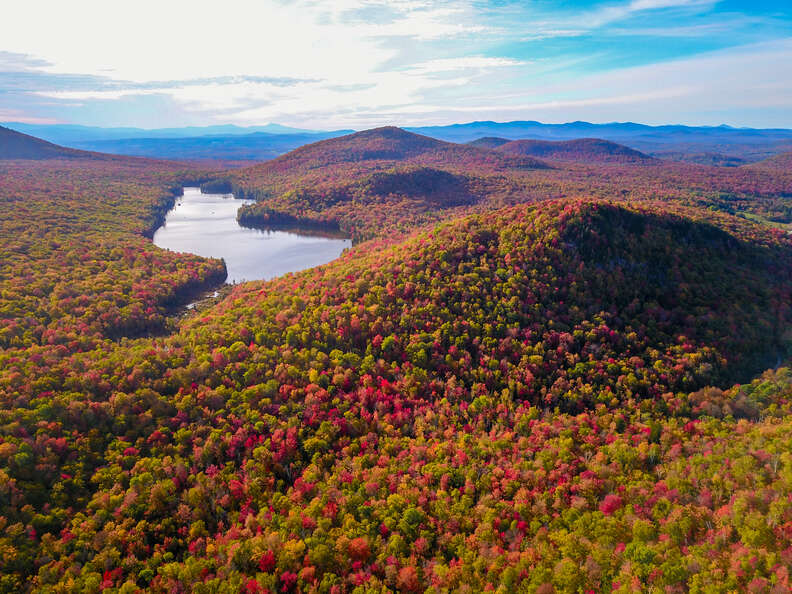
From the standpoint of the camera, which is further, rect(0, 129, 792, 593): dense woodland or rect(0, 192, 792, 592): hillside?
rect(0, 192, 792, 592): hillside

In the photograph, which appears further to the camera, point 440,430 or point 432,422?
point 432,422

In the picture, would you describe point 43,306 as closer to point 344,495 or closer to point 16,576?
point 16,576

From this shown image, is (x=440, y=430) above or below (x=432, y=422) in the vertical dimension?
below

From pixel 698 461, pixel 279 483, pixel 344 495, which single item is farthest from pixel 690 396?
pixel 279 483

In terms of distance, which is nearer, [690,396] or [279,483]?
[279,483]

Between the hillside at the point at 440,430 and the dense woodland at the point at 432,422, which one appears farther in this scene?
the hillside at the point at 440,430
